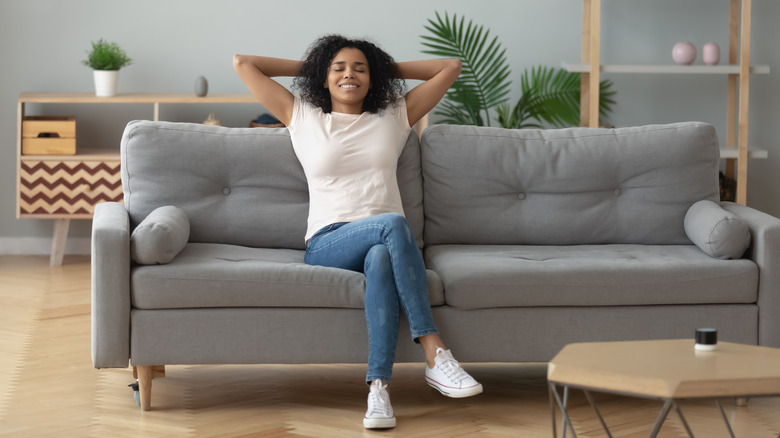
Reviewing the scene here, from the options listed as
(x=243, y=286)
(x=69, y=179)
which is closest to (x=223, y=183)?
(x=243, y=286)

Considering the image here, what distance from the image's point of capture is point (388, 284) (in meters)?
2.68

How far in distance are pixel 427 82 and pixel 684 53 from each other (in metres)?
2.25

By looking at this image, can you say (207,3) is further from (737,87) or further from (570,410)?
(570,410)

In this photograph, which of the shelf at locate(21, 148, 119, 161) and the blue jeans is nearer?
the blue jeans

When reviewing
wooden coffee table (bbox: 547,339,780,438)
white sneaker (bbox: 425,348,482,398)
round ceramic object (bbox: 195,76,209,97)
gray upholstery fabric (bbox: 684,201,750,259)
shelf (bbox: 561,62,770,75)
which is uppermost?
shelf (bbox: 561,62,770,75)

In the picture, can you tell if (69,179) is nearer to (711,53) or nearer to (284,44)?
(284,44)

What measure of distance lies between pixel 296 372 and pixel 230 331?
1.73ft

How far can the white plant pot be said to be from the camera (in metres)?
4.98

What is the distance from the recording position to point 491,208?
10.7 feet

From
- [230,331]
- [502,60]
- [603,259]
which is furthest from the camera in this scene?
[502,60]

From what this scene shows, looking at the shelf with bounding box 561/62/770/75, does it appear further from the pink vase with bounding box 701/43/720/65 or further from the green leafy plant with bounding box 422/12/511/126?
the green leafy plant with bounding box 422/12/511/126

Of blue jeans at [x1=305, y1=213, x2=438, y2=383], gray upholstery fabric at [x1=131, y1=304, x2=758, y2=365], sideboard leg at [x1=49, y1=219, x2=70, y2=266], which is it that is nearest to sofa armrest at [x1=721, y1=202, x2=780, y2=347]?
gray upholstery fabric at [x1=131, y1=304, x2=758, y2=365]

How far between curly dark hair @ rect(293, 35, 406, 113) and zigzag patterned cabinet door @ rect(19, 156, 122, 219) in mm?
2075

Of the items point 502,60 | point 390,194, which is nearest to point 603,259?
point 390,194
